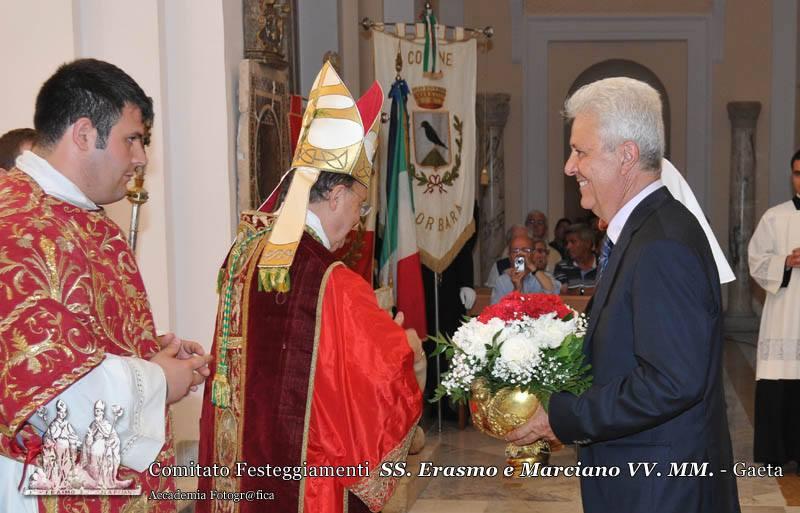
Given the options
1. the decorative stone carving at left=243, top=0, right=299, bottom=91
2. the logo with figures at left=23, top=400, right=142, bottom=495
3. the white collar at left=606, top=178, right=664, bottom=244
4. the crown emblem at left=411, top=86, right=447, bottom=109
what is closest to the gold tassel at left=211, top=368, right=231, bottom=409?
the logo with figures at left=23, top=400, right=142, bottom=495

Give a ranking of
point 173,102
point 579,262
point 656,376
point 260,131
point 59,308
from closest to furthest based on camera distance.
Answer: point 59,308 < point 656,376 < point 173,102 < point 260,131 < point 579,262

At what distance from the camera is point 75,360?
2.20 metres

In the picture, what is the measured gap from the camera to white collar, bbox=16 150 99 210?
2.44 meters

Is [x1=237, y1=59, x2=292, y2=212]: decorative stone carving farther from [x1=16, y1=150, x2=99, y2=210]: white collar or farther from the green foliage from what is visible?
the green foliage

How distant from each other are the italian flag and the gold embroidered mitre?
14.0 feet

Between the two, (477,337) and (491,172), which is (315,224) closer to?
(477,337)

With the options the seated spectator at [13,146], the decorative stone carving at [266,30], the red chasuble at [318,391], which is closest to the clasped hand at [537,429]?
the red chasuble at [318,391]

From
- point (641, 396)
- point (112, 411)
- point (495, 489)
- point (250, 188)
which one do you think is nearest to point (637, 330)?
point (641, 396)

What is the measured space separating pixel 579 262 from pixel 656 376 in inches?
254

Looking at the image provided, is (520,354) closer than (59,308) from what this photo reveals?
No

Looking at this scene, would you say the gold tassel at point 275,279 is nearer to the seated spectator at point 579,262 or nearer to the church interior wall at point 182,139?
the church interior wall at point 182,139

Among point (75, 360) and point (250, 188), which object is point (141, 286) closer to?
point (75, 360)

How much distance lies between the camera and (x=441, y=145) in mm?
8055

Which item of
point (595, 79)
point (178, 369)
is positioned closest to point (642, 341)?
point (178, 369)
